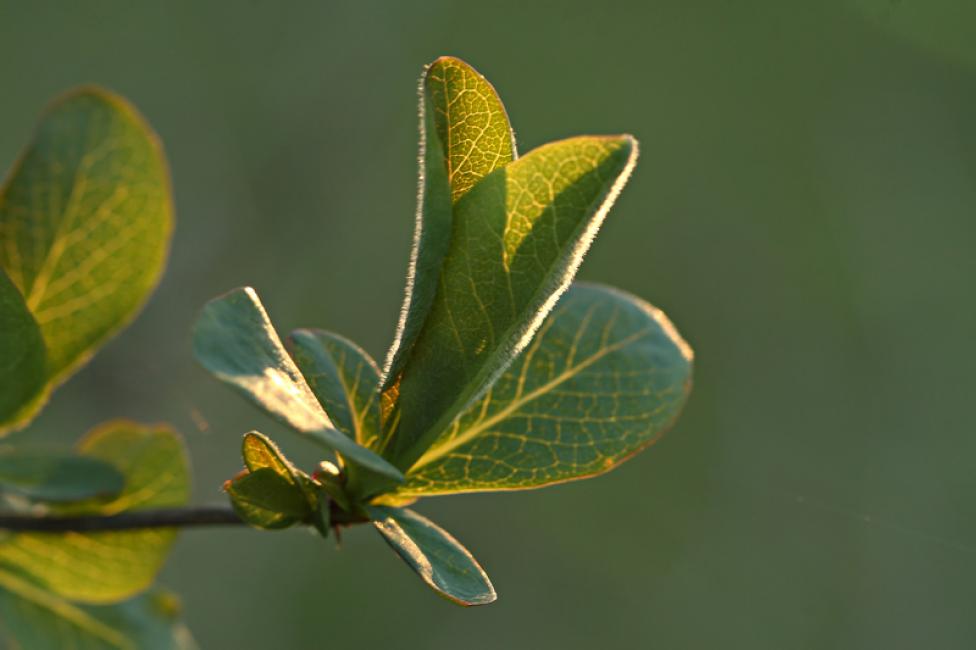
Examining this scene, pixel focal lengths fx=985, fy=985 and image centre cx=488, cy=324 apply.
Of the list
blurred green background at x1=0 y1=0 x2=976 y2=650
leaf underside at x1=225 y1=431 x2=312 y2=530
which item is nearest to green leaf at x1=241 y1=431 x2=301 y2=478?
leaf underside at x1=225 y1=431 x2=312 y2=530

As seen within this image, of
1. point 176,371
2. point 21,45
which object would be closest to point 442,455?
point 176,371

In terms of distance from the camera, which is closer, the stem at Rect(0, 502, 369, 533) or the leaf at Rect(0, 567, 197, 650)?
the stem at Rect(0, 502, 369, 533)

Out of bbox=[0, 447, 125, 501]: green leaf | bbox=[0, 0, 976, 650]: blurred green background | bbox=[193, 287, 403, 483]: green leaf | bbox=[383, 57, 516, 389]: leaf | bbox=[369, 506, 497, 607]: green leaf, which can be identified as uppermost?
bbox=[383, 57, 516, 389]: leaf

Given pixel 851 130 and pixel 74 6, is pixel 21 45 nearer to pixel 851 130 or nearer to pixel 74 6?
pixel 74 6

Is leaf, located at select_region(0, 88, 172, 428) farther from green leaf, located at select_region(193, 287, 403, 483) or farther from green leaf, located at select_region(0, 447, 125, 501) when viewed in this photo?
green leaf, located at select_region(193, 287, 403, 483)

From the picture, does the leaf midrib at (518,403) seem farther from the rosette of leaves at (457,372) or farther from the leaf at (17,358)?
the leaf at (17,358)

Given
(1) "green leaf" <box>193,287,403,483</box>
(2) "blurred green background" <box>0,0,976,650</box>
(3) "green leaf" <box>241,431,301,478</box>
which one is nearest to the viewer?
(1) "green leaf" <box>193,287,403,483</box>

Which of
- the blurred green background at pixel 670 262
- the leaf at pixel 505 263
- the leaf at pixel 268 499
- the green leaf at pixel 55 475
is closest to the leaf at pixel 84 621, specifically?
the green leaf at pixel 55 475

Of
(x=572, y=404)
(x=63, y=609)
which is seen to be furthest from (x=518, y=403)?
(x=63, y=609)
